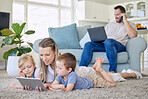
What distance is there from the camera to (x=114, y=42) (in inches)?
119

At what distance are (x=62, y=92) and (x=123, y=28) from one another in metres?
1.90


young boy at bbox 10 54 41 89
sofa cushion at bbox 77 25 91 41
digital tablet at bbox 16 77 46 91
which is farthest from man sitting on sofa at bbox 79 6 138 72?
digital tablet at bbox 16 77 46 91

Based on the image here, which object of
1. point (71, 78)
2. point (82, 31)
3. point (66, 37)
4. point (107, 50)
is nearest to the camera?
point (71, 78)

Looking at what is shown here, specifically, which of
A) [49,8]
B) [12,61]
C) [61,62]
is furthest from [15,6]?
[61,62]

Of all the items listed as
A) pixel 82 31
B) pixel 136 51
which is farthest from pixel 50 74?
pixel 82 31

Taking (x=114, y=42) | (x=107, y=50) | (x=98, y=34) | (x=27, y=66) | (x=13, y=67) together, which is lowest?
(x=13, y=67)

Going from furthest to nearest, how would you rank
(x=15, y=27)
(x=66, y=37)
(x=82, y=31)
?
(x=82, y=31)
(x=66, y=37)
(x=15, y=27)

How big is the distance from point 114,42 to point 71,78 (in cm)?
146

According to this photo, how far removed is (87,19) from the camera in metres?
6.87

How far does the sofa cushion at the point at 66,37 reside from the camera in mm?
3855

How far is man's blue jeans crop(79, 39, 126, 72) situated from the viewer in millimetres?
2924

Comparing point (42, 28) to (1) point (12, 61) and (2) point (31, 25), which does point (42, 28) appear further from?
(1) point (12, 61)

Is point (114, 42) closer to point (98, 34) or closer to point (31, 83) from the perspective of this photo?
point (98, 34)

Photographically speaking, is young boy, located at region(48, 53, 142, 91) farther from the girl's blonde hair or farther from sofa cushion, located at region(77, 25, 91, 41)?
sofa cushion, located at region(77, 25, 91, 41)
